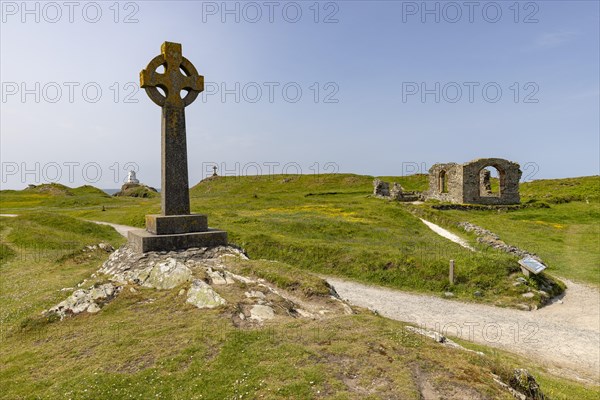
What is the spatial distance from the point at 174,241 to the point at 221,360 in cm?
818

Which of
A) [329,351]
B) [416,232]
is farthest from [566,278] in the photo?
[329,351]

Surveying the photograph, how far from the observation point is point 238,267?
45.4 feet

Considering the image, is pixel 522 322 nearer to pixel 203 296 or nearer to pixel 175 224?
pixel 203 296

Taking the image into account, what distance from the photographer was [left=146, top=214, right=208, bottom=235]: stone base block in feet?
48.4

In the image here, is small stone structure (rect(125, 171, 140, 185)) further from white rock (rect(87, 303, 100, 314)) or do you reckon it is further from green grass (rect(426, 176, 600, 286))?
white rock (rect(87, 303, 100, 314))

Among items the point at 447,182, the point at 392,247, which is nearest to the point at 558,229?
the point at 447,182

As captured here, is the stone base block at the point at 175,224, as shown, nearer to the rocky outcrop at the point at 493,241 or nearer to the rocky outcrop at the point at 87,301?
the rocky outcrop at the point at 87,301

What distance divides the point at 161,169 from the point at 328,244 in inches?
524

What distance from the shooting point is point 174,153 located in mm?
15445

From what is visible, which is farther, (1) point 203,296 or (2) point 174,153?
(2) point 174,153

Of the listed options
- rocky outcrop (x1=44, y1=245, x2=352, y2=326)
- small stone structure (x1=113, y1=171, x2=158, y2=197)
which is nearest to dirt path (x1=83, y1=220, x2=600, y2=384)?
rocky outcrop (x1=44, y1=245, x2=352, y2=326)

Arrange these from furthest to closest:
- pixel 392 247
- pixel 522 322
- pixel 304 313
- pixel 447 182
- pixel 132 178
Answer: pixel 132 178 → pixel 447 182 → pixel 392 247 → pixel 522 322 → pixel 304 313

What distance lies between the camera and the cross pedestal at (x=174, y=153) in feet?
48.9

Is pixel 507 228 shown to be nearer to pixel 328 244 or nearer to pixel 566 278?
pixel 566 278
